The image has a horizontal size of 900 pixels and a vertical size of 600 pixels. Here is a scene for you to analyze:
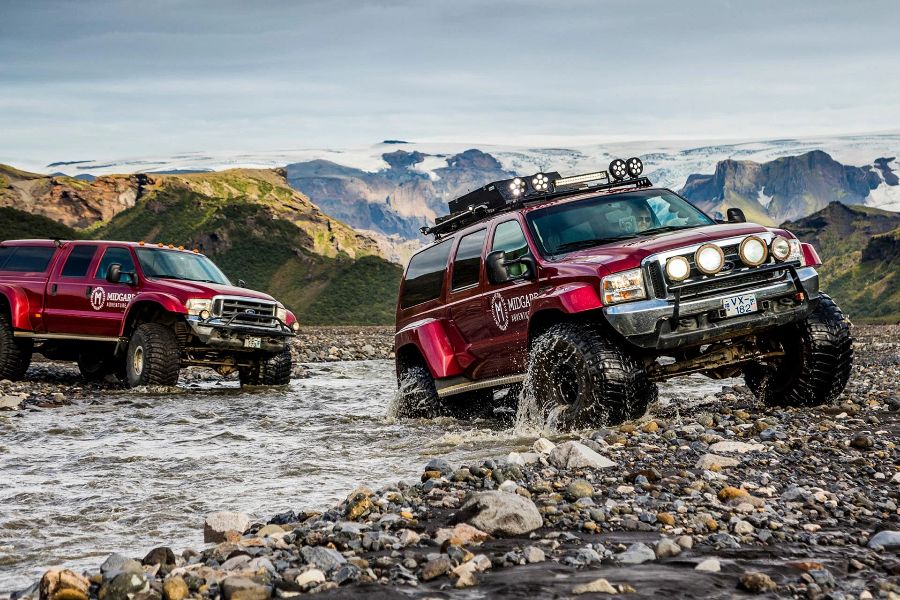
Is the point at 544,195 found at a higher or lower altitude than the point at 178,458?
higher

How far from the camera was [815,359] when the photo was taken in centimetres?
873

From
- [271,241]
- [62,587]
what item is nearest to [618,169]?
[62,587]

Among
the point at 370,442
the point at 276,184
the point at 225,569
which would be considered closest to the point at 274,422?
the point at 370,442

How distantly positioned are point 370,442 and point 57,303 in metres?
8.66

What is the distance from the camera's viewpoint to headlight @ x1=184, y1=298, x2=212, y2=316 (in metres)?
15.1

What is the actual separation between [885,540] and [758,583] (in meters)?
1.05

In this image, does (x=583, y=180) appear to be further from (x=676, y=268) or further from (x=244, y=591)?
(x=244, y=591)

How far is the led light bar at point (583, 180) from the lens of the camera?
1064 centimetres

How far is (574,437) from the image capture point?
8.43 meters

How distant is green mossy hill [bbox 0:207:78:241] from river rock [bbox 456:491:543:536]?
73145mm

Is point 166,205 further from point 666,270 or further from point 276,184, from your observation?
point 666,270

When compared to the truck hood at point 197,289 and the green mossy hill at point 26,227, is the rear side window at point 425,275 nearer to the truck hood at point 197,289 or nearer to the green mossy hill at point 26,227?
the truck hood at point 197,289

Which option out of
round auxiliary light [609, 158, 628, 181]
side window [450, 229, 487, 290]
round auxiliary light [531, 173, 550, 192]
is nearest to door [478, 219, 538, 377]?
side window [450, 229, 487, 290]

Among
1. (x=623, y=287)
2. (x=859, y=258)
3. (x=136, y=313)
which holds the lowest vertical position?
(x=136, y=313)
